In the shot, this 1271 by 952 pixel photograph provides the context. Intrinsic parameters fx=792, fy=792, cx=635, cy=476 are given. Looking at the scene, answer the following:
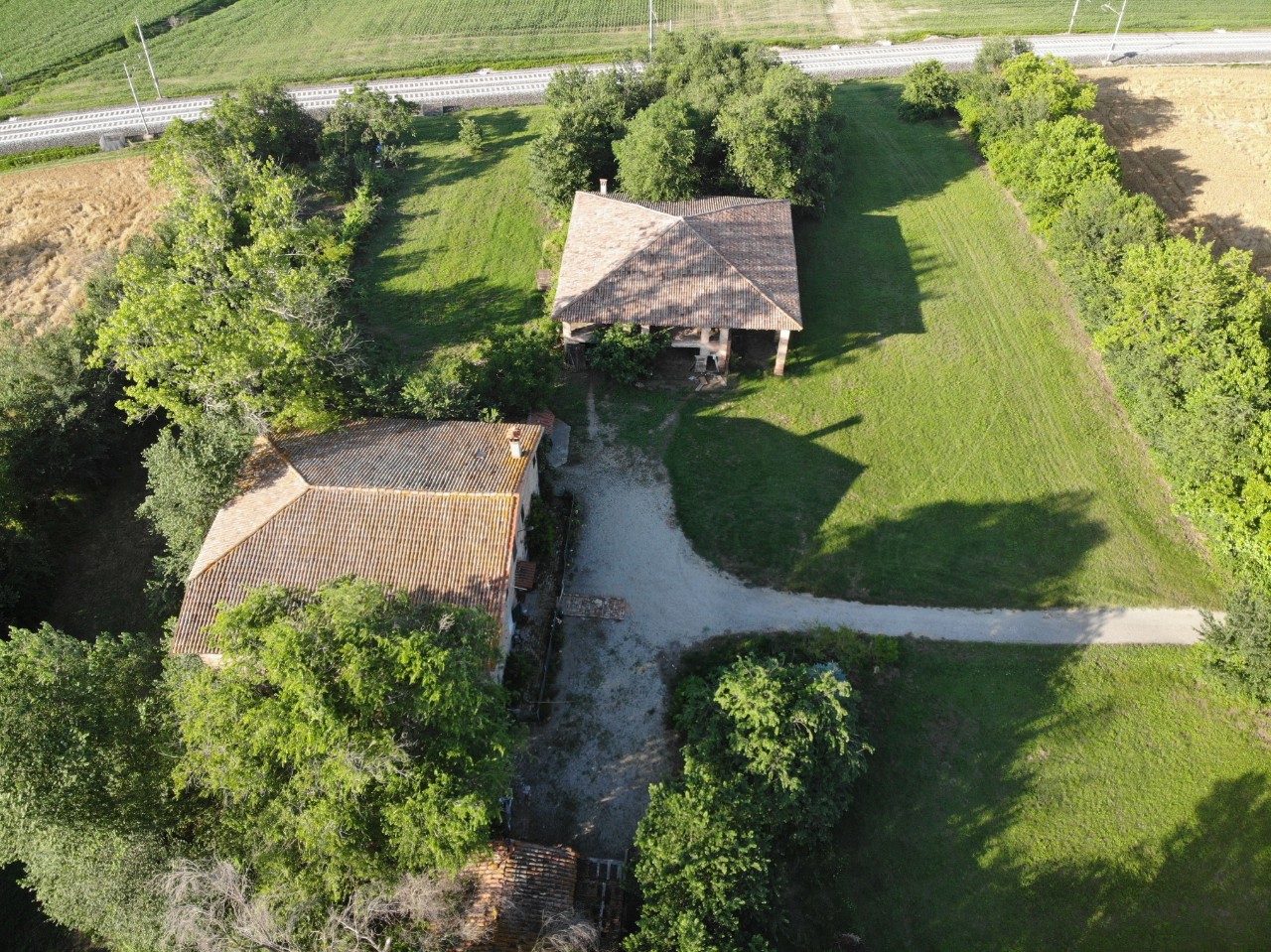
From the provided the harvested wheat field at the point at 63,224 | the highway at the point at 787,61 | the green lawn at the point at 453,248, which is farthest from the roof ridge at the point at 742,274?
the harvested wheat field at the point at 63,224

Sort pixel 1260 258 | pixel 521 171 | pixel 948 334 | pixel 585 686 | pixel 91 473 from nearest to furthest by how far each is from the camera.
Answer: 1. pixel 585 686
2. pixel 91 473
3. pixel 948 334
4. pixel 1260 258
5. pixel 521 171

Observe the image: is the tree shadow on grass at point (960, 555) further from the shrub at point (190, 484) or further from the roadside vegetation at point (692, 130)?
the roadside vegetation at point (692, 130)

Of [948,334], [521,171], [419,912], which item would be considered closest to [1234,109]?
[948,334]

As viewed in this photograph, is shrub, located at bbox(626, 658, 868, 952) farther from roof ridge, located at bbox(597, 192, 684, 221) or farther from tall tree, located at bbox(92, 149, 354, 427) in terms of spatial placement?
roof ridge, located at bbox(597, 192, 684, 221)

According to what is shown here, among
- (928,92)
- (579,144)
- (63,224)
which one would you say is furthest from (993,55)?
(63,224)

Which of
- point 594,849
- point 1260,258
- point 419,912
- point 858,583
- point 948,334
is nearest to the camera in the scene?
point 419,912

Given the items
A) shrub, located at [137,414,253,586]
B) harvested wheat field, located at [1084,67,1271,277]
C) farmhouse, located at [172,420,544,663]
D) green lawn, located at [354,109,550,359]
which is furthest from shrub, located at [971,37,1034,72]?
shrub, located at [137,414,253,586]

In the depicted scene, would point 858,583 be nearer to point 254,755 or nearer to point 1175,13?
point 254,755

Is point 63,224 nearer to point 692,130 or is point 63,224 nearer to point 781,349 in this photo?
point 692,130
